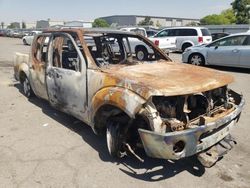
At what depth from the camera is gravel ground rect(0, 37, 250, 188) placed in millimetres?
3670

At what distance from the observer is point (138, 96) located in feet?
11.5

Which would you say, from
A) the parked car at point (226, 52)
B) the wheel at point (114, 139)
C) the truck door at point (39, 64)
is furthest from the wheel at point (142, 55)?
the parked car at point (226, 52)

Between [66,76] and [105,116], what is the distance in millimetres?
1114

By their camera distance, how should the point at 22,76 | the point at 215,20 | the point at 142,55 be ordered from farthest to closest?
the point at 215,20, the point at 22,76, the point at 142,55

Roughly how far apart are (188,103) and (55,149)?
6.71 ft

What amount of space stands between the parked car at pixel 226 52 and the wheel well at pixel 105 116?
27.4 ft

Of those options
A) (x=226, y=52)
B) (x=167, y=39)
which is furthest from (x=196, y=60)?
(x=167, y=39)

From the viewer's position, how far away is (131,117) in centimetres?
359

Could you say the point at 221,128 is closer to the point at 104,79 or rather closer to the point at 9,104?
the point at 104,79

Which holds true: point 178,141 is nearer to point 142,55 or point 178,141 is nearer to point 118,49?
point 142,55

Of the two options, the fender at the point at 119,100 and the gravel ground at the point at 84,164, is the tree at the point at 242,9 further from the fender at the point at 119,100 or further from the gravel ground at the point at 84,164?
the fender at the point at 119,100

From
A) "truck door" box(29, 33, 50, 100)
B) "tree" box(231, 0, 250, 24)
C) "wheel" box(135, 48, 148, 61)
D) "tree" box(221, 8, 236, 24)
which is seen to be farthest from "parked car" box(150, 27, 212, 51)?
"tree" box(221, 8, 236, 24)

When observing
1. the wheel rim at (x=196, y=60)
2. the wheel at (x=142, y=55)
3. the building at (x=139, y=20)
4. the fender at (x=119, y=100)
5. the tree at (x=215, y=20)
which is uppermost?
the building at (x=139, y=20)

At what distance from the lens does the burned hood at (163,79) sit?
3479 millimetres
